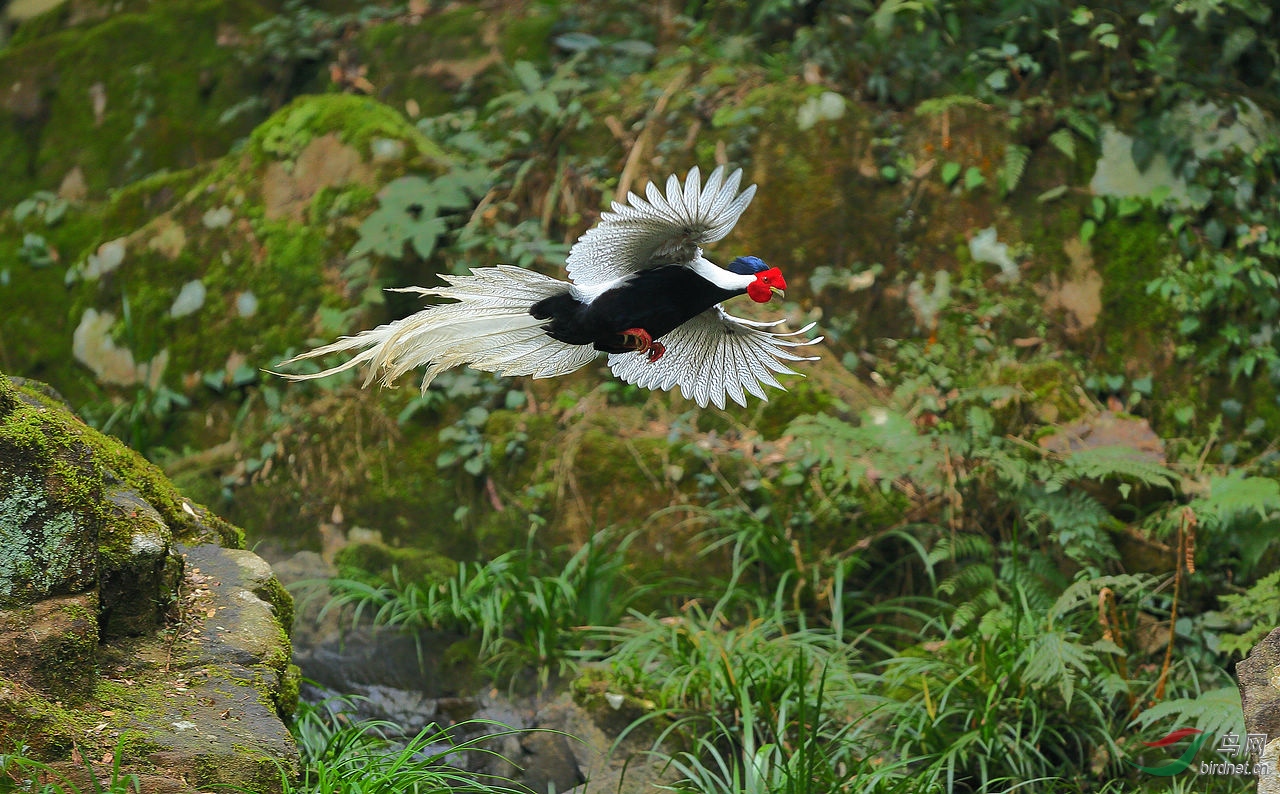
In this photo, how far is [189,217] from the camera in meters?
5.82

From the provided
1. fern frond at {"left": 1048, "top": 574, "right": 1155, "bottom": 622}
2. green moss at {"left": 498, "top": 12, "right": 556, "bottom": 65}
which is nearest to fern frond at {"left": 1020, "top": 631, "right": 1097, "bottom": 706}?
fern frond at {"left": 1048, "top": 574, "right": 1155, "bottom": 622}

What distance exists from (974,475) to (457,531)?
7.72 ft

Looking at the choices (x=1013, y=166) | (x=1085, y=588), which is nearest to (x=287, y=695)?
(x=1085, y=588)

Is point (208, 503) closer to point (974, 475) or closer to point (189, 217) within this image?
point (189, 217)

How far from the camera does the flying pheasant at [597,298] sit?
7.37ft

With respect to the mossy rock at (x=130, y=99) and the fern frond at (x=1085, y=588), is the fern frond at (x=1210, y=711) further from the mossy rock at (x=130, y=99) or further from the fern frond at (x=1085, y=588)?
the mossy rock at (x=130, y=99)

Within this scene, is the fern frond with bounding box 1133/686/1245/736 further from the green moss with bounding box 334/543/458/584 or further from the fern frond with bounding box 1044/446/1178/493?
the green moss with bounding box 334/543/458/584

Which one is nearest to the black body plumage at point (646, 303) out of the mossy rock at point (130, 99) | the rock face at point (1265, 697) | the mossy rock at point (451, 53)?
the rock face at point (1265, 697)

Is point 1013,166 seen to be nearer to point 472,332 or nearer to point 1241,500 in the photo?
point 1241,500

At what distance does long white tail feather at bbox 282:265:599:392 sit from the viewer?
2.35m

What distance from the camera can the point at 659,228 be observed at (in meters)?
2.28

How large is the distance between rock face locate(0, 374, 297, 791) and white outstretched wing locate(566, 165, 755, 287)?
1354 millimetres

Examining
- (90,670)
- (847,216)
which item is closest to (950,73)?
(847,216)

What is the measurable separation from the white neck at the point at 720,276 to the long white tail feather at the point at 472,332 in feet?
1.01
